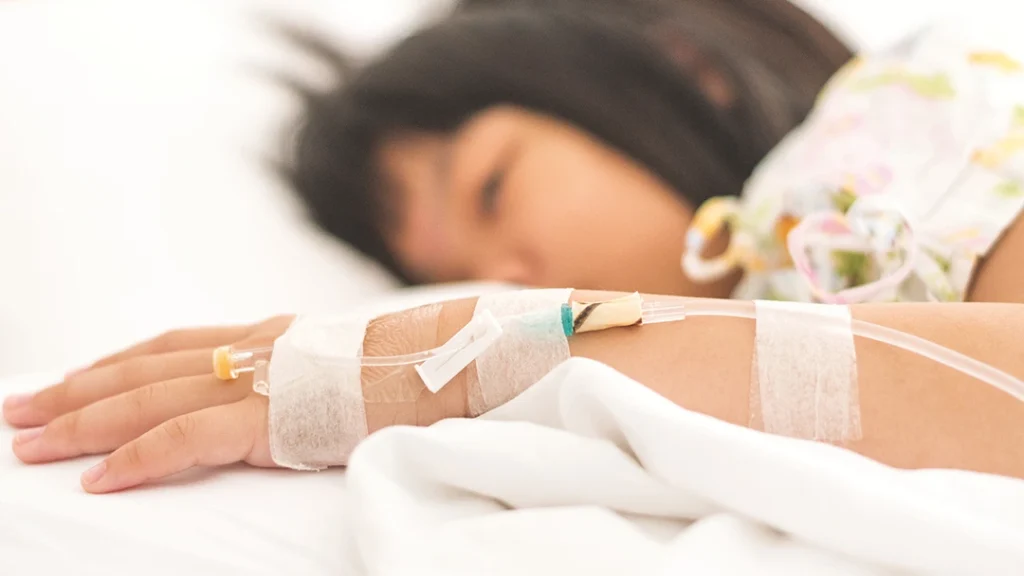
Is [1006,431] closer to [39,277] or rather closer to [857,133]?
[857,133]

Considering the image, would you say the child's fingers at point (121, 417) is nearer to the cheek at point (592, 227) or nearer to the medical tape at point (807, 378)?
the medical tape at point (807, 378)

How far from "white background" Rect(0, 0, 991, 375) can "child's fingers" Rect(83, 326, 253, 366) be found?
0.17 metres

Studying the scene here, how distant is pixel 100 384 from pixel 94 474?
16 centimetres

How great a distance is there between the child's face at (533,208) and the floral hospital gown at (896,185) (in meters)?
0.10

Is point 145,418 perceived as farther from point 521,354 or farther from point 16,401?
point 521,354

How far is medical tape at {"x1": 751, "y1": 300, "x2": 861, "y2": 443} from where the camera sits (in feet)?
1.86

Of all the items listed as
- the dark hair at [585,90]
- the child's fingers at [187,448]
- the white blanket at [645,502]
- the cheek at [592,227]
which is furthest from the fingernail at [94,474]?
the dark hair at [585,90]

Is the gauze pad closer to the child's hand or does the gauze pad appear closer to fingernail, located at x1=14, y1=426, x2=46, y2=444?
the child's hand

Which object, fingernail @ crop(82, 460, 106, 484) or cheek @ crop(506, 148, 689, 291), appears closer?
fingernail @ crop(82, 460, 106, 484)

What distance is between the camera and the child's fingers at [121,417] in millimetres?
662

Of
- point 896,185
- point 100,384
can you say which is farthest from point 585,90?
point 100,384

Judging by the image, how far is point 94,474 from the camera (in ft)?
1.98

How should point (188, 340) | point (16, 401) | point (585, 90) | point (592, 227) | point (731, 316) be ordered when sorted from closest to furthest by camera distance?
point (731, 316) < point (16, 401) < point (188, 340) < point (592, 227) < point (585, 90)

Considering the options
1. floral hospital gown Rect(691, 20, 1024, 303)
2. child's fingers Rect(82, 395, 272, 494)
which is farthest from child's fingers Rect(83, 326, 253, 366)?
floral hospital gown Rect(691, 20, 1024, 303)
